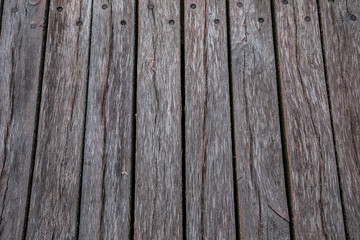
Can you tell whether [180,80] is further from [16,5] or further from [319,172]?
[16,5]

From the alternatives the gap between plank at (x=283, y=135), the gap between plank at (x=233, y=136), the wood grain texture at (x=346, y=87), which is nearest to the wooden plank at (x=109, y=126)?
the gap between plank at (x=233, y=136)

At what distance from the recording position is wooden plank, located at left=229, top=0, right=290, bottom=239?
5.76 ft

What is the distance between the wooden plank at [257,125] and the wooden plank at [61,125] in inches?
34.3

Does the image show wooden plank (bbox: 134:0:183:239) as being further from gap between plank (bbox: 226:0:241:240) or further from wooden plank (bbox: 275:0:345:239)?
wooden plank (bbox: 275:0:345:239)

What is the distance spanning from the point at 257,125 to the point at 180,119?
425 millimetres

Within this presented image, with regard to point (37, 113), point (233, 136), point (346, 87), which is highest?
point (346, 87)

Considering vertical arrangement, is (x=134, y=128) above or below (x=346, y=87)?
below

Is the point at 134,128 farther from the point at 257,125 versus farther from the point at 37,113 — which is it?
the point at 257,125

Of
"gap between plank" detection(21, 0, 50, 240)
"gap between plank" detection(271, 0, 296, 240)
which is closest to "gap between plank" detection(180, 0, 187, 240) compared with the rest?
"gap between plank" detection(271, 0, 296, 240)

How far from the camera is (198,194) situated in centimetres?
178

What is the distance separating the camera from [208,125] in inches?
73.7

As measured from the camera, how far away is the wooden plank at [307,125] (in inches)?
68.8

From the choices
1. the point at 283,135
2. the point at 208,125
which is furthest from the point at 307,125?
the point at 208,125

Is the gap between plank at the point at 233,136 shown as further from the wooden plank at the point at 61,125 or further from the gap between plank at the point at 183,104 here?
the wooden plank at the point at 61,125
